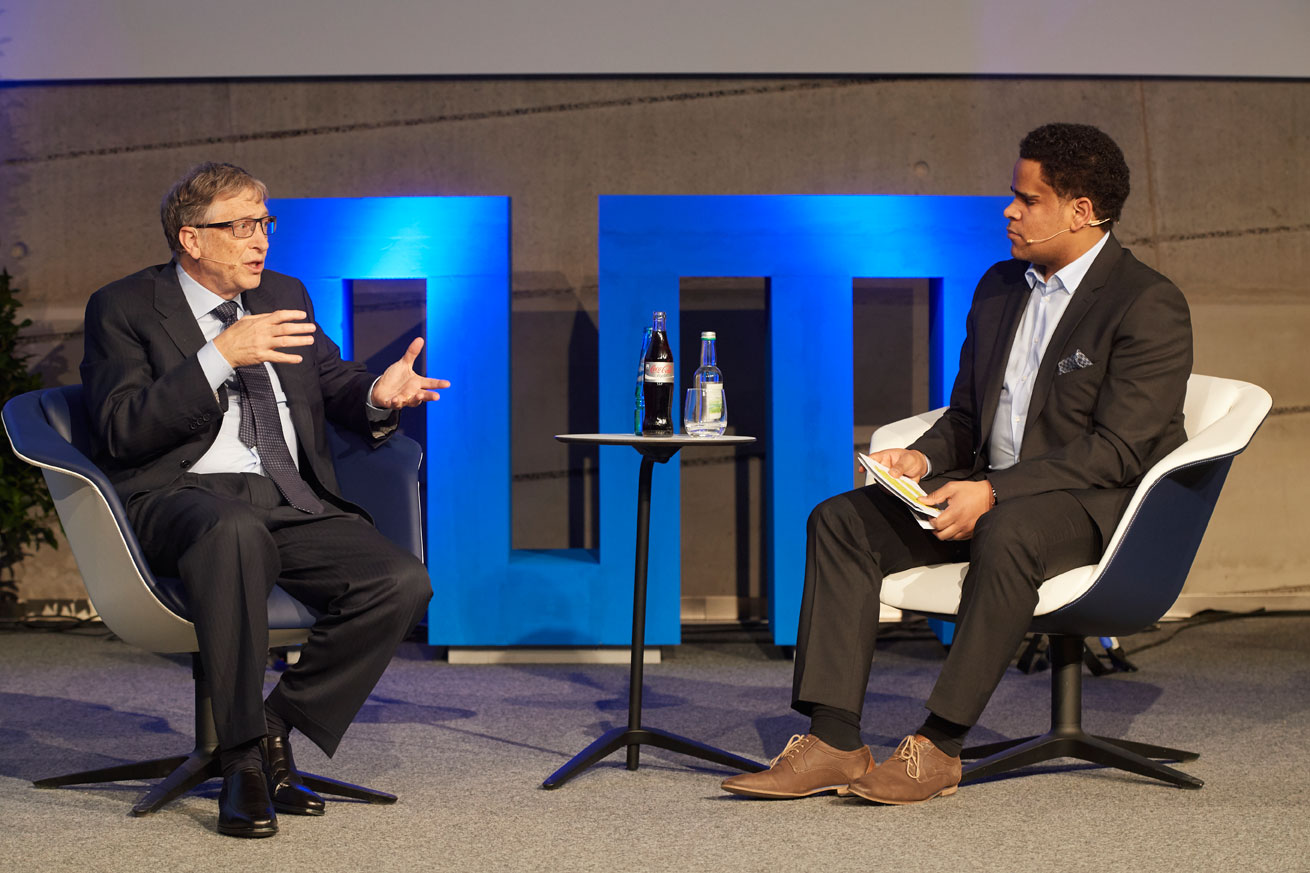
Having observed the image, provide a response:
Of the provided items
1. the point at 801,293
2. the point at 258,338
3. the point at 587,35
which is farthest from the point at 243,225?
the point at 587,35

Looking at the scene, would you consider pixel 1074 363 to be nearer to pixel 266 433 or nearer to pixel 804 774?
pixel 804 774

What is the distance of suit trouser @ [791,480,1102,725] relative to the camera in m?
2.47

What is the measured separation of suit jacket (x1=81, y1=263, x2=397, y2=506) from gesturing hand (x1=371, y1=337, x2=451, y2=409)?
64 millimetres

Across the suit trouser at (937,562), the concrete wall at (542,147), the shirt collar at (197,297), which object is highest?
the concrete wall at (542,147)

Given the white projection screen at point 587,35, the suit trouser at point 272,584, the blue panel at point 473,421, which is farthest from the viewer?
the white projection screen at point 587,35

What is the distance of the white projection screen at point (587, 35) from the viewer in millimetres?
4535

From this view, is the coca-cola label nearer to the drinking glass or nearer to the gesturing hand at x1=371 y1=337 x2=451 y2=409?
the drinking glass

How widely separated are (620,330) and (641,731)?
156cm

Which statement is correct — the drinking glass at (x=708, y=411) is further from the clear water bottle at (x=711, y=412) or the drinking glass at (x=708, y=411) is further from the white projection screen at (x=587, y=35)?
the white projection screen at (x=587, y=35)

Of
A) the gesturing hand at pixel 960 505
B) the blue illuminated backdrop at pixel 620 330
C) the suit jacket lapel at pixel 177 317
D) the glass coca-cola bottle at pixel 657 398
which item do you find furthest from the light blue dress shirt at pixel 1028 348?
the suit jacket lapel at pixel 177 317

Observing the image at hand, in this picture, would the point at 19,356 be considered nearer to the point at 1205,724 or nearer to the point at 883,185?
the point at 883,185

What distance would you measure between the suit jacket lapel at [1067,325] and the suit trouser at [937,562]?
0.85 feet

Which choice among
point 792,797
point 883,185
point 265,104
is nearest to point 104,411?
point 792,797

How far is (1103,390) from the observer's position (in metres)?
2.66
